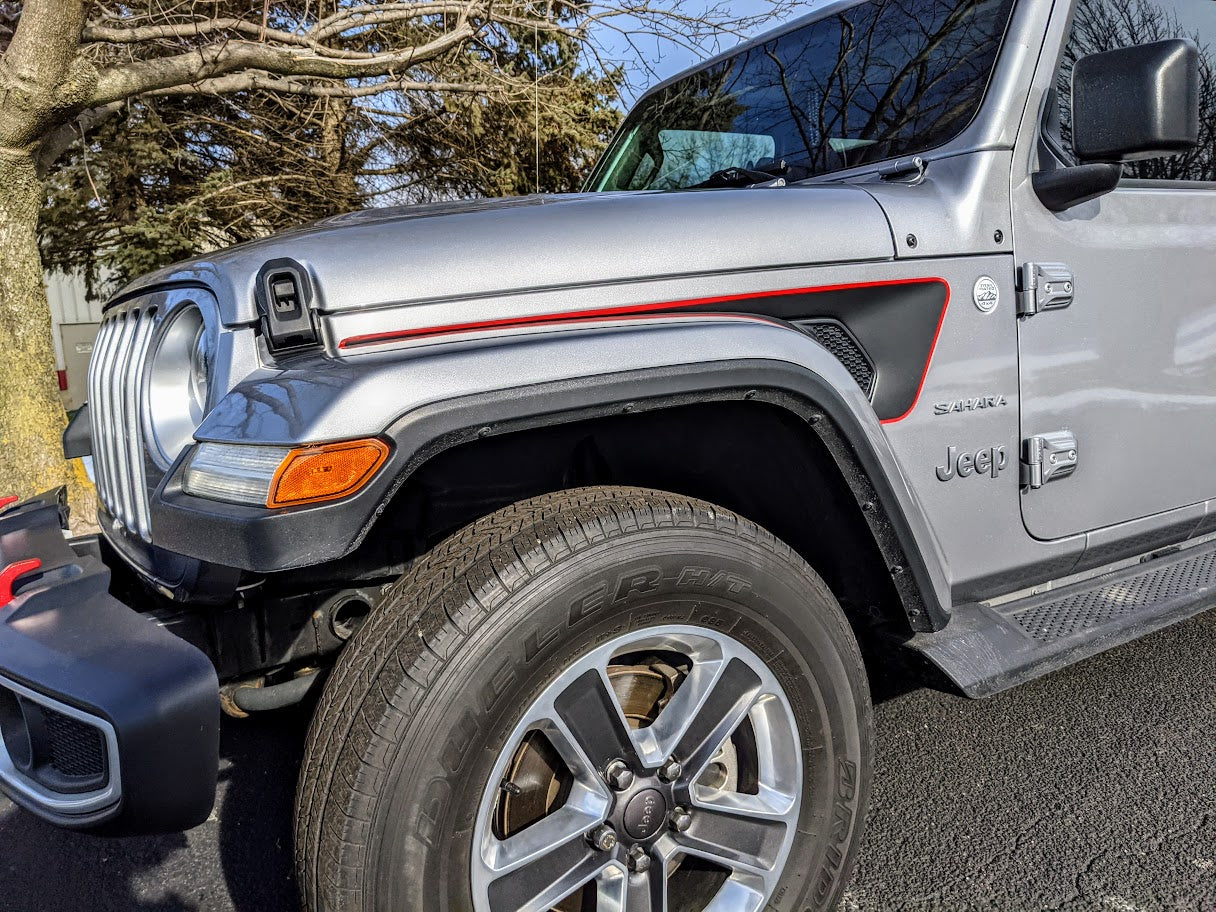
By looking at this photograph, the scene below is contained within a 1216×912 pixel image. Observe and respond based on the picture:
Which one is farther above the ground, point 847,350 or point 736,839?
point 847,350

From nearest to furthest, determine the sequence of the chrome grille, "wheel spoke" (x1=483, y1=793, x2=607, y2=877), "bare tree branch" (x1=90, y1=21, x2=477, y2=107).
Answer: "wheel spoke" (x1=483, y1=793, x2=607, y2=877)
the chrome grille
"bare tree branch" (x1=90, y1=21, x2=477, y2=107)

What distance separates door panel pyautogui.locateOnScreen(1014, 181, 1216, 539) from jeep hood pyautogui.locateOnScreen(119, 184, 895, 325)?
568mm

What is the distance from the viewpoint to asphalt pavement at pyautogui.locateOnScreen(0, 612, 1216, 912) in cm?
210

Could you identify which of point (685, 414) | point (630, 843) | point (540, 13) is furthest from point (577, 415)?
point (540, 13)

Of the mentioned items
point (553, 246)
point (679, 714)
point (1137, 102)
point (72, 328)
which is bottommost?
point (72, 328)

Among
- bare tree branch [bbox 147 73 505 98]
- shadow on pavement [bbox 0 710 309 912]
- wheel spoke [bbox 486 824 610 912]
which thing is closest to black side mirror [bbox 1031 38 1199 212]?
wheel spoke [bbox 486 824 610 912]

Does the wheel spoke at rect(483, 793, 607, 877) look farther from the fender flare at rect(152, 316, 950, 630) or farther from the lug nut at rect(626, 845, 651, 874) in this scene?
the fender flare at rect(152, 316, 950, 630)

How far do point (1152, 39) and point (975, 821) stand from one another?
7.52 ft

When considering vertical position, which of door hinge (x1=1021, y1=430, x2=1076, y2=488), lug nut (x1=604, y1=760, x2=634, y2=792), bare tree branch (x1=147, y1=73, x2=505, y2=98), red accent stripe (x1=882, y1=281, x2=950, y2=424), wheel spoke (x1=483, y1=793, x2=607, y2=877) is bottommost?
wheel spoke (x1=483, y1=793, x2=607, y2=877)

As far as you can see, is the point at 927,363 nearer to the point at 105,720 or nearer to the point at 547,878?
the point at 547,878

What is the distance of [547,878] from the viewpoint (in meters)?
1.55

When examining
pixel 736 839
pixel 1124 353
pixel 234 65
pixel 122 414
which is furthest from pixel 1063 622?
pixel 234 65

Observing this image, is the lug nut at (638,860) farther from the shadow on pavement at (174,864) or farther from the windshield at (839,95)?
the windshield at (839,95)

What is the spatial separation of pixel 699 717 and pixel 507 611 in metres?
0.47
